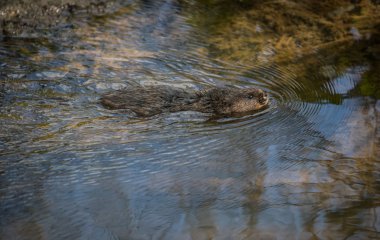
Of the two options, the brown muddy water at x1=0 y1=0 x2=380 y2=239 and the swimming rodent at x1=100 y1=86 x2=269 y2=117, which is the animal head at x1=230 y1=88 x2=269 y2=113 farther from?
the brown muddy water at x1=0 y1=0 x2=380 y2=239

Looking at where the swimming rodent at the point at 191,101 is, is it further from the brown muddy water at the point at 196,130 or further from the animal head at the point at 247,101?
the brown muddy water at the point at 196,130

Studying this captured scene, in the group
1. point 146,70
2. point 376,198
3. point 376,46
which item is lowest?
point 376,198

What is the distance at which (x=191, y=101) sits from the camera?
514 centimetres

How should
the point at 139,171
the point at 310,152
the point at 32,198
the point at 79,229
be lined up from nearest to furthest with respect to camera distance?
the point at 79,229
the point at 32,198
the point at 139,171
the point at 310,152

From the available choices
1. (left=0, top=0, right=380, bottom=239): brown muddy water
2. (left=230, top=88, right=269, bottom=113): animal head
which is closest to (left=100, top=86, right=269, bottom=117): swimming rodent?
(left=230, top=88, right=269, bottom=113): animal head

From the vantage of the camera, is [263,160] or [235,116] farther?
[235,116]

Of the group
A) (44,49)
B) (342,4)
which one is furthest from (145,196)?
(342,4)

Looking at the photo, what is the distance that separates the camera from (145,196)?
3.64m

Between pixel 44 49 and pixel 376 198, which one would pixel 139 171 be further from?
pixel 44 49

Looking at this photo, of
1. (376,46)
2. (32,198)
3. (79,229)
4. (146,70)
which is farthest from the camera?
(376,46)

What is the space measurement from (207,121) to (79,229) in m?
2.00

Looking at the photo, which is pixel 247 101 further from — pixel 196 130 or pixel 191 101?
pixel 196 130

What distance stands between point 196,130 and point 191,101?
1.65 ft

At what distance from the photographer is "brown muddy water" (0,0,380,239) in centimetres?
342
